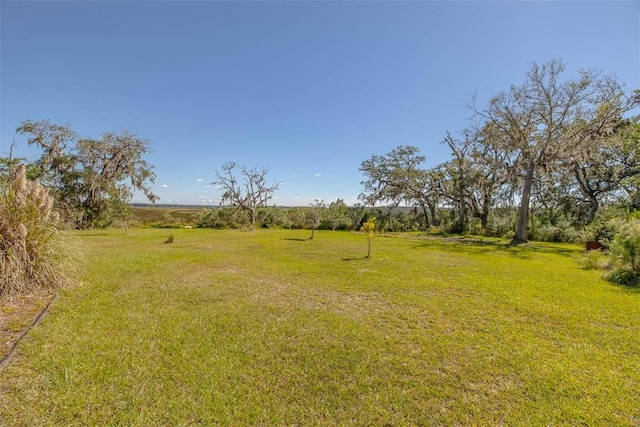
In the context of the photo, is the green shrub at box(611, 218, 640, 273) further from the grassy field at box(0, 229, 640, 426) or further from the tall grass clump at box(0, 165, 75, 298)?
the tall grass clump at box(0, 165, 75, 298)

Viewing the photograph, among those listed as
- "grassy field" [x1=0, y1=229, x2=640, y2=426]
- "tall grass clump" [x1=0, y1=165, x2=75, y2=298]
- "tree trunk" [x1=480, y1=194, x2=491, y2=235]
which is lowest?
"grassy field" [x1=0, y1=229, x2=640, y2=426]

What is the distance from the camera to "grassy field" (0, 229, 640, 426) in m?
2.09

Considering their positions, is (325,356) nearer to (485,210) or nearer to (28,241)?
(28,241)

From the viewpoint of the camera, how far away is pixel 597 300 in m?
4.78

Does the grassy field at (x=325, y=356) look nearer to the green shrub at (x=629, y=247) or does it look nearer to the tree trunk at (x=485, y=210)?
the green shrub at (x=629, y=247)

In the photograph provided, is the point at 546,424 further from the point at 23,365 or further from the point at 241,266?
the point at 241,266

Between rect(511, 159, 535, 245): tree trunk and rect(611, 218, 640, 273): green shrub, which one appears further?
rect(511, 159, 535, 245): tree trunk

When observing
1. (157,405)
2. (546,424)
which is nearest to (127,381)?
(157,405)

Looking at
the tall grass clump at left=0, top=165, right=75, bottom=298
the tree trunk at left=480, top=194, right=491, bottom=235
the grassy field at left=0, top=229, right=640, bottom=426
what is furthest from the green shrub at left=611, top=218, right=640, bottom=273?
the tree trunk at left=480, top=194, right=491, bottom=235

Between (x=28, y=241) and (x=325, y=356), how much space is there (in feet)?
16.5

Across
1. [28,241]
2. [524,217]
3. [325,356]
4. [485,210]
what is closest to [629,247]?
[325,356]

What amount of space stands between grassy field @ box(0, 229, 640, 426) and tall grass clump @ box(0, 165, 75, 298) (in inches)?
25.3

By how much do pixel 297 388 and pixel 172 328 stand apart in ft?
6.46

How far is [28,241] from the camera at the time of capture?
423 cm
